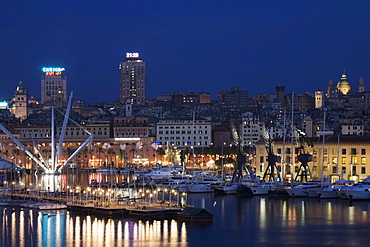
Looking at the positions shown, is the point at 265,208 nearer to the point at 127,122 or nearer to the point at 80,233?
the point at 80,233

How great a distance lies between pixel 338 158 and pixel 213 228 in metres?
17.1

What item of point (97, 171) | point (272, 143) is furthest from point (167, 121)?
point (272, 143)

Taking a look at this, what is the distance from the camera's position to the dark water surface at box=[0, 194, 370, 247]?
97.6 feet

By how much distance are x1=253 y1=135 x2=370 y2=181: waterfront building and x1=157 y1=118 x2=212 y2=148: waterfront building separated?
35.0m

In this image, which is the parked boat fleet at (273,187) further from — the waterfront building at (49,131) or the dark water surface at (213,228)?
the waterfront building at (49,131)

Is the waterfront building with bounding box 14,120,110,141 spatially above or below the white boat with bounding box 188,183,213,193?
above

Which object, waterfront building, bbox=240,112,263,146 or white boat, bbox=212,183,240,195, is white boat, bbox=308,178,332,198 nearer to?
white boat, bbox=212,183,240,195

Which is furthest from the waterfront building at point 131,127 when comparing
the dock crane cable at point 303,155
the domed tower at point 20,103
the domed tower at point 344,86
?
the domed tower at point 344,86

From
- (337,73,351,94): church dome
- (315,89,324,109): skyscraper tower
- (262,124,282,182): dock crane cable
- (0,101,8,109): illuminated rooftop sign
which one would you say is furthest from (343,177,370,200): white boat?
(337,73,351,94): church dome

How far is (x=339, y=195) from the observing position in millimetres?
42625

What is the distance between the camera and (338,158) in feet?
158

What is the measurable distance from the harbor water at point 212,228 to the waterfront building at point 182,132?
45.1 metres

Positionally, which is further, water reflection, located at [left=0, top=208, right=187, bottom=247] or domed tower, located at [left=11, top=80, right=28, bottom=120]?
domed tower, located at [left=11, top=80, right=28, bottom=120]

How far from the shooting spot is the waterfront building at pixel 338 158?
47625 mm
